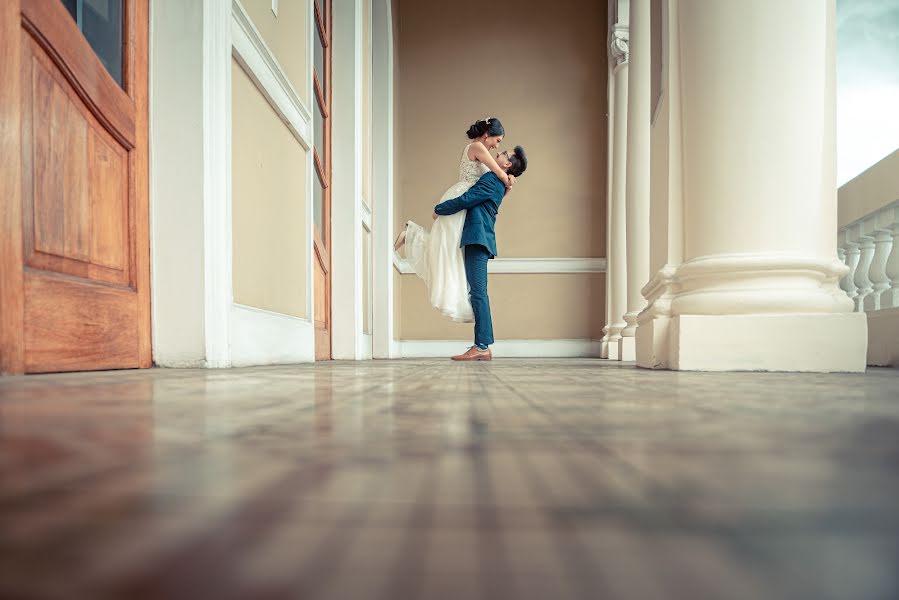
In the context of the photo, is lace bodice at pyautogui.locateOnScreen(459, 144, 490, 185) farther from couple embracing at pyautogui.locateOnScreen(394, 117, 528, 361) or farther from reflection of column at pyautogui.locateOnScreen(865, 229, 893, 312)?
reflection of column at pyautogui.locateOnScreen(865, 229, 893, 312)

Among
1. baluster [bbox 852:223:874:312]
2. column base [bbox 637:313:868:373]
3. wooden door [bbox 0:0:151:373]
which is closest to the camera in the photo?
wooden door [bbox 0:0:151:373]

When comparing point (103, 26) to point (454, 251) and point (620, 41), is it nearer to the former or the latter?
point (454, 251)

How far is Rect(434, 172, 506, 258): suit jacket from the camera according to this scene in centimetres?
296

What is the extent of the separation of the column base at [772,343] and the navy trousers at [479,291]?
4.48 feet

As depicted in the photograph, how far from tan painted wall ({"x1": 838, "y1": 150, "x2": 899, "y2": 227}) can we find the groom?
1797 millimetres

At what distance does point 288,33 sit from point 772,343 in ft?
6.73

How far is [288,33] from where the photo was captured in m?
2.36

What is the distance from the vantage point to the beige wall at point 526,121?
5570 mm

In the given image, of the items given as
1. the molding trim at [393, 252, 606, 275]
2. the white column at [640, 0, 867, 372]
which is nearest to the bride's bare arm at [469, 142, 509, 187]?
the white column at [640, 0, 867, 372]

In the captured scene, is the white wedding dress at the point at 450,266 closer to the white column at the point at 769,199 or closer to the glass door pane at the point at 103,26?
the white column at the point at 769,199

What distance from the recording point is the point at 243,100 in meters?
1.83

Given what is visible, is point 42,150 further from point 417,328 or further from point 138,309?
point 417,328

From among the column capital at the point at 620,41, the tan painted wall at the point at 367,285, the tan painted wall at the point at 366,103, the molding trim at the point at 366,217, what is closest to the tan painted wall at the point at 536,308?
the tan painted wall at the point at 367,285

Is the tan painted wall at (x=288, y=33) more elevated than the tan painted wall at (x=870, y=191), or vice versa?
the tan painted wall at (x=288, y=33)
